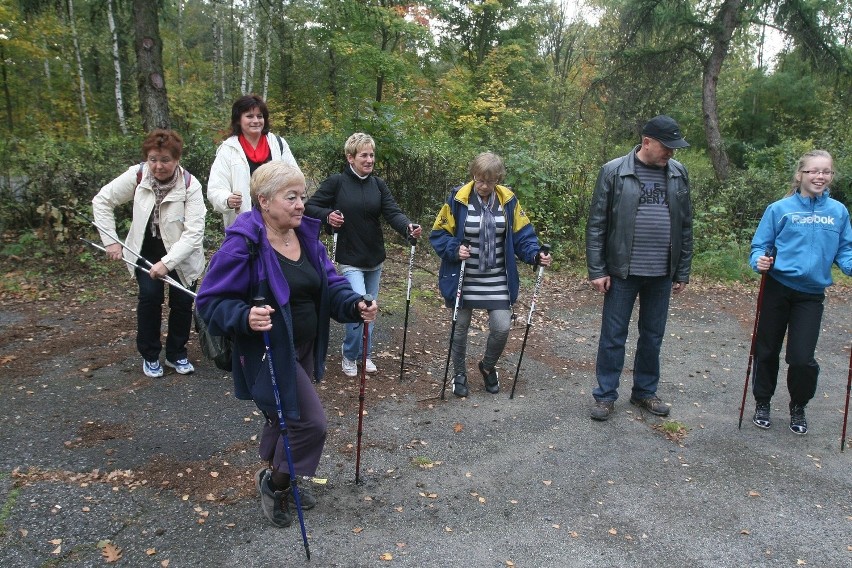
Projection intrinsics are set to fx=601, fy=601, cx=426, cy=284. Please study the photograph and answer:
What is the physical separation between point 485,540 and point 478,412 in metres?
1.73

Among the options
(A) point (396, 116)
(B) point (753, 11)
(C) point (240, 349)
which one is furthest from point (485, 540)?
(B) point (753, 11)

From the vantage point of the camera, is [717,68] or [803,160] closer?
[803,160]

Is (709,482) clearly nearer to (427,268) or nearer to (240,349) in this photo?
(240,349)

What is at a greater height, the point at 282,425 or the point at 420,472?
the point at 282,425

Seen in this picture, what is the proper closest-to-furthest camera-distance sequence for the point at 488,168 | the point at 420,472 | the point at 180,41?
1. the point at 420,472
2. the point at 488,168
3. the point at 180,41

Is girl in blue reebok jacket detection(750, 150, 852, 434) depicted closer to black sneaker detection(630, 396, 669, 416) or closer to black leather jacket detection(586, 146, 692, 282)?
black leather jacket detection(586, 146, 692, 282)

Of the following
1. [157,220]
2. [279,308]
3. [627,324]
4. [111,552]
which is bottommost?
[111,552]

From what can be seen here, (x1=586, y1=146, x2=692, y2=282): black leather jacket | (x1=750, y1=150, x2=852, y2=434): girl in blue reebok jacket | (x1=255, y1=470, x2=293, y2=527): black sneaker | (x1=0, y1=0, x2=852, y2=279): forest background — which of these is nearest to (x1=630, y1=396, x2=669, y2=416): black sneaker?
(x1=750, y1=150, x2=852, y2=434): girl in blue reebok jacket

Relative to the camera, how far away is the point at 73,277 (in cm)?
781

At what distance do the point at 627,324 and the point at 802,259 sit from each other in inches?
52.0

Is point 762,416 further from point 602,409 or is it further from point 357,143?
point 357,143

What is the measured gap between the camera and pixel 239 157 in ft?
15.9

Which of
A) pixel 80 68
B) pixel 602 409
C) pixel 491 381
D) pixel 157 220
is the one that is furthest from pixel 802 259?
pixel 80 68

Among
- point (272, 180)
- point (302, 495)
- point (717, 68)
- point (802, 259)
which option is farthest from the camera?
point (717, 68)
